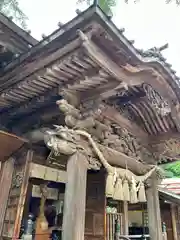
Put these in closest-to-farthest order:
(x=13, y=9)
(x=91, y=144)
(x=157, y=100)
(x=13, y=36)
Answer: (x=91, y=144) → (x=157, y=100) → (x=13, y=36) → (x=13, y=9)

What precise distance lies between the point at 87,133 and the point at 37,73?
3.44ft

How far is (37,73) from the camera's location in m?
2.75

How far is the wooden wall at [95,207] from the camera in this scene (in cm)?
474

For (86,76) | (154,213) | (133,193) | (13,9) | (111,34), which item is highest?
(13,9)

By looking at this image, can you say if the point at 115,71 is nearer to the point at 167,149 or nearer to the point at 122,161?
the point at 122,161

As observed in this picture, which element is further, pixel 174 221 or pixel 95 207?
pixel 174 221

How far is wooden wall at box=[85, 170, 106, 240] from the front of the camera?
15.5ft

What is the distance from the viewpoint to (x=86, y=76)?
2.74 metres

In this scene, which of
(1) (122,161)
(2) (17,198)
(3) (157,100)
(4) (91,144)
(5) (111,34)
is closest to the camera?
(5) (111,34)

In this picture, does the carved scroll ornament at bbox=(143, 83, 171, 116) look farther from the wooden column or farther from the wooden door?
the wooden door

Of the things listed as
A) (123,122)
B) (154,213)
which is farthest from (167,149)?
(123,122)

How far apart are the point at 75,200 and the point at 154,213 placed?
2.39 m

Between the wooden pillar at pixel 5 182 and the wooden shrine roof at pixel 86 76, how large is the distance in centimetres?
61

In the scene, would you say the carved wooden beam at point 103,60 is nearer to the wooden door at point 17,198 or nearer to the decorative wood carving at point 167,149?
the wooden door at point 17,198
